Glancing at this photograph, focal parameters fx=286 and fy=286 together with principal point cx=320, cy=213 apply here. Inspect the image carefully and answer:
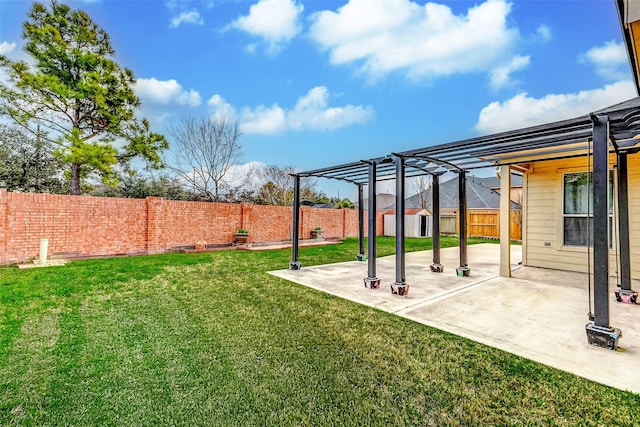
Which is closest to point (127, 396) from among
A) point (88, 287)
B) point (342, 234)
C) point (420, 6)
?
point (88, 287)

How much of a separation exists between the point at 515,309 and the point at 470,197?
19.5m

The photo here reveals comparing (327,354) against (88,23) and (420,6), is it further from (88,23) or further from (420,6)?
(88,23)

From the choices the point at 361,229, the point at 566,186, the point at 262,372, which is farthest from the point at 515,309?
the point at 361,229

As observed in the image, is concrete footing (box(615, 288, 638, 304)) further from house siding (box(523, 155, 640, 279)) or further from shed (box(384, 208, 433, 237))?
shed (box(384, 208, 433, 237))

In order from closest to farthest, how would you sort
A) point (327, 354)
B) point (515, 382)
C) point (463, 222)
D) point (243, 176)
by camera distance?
point (515, 382) < point (327, 354) < point (463, 222) < point (243, 176)

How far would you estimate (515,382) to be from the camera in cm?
214

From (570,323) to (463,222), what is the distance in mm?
→ 3073

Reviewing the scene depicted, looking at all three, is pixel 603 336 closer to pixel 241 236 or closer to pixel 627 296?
pixel 627 296

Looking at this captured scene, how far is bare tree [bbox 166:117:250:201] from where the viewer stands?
51.7 ft

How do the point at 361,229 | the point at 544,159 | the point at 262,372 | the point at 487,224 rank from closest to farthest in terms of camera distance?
the point at 262,372 → the point at 544,159 → the point at 361,229 → the point at 487,224

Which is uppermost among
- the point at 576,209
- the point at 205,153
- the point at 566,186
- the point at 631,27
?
the point at 205,153

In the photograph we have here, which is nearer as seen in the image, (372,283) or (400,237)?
(400,237)

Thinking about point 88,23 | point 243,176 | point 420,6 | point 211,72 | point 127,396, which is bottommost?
point 127,396

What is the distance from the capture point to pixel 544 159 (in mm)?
4680
